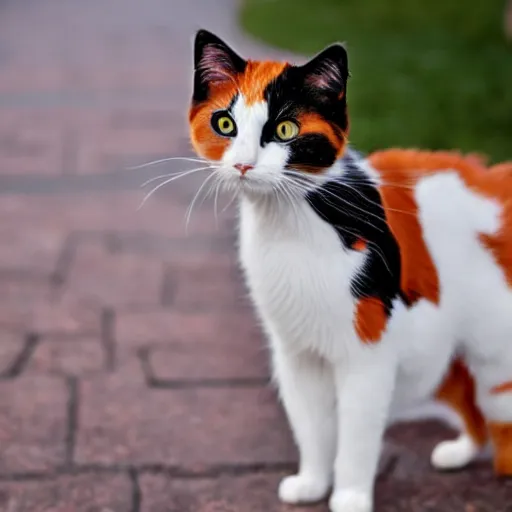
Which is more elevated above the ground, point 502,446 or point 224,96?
point 224,96

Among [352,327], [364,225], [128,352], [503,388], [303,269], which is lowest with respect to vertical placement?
[128,352]

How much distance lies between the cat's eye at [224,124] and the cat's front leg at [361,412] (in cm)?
53

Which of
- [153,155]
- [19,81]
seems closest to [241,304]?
[153,155]

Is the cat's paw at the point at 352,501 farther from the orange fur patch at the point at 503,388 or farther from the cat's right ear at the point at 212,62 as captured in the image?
the cat's right ear at the point at 212,62

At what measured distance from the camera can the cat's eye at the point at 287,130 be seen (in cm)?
169

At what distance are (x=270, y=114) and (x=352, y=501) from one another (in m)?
0.91

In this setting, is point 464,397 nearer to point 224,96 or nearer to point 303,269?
point 303,269

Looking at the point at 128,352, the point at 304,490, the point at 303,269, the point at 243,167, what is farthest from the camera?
A: the point at 128,352

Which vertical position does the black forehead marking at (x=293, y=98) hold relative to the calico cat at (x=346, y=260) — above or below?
above

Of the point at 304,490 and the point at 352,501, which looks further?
the point at 304,490

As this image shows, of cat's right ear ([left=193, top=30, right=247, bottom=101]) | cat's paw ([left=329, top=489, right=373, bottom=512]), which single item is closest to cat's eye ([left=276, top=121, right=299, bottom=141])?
cat's right ear ([left=193, top=30, right=247, bottom=101])

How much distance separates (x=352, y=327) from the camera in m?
1.89

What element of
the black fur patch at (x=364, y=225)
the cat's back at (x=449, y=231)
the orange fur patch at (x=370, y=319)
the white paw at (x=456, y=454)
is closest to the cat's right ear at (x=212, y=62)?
the black fur patch at (x=364, y=225)

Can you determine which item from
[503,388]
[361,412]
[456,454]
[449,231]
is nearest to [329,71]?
[449,231]
